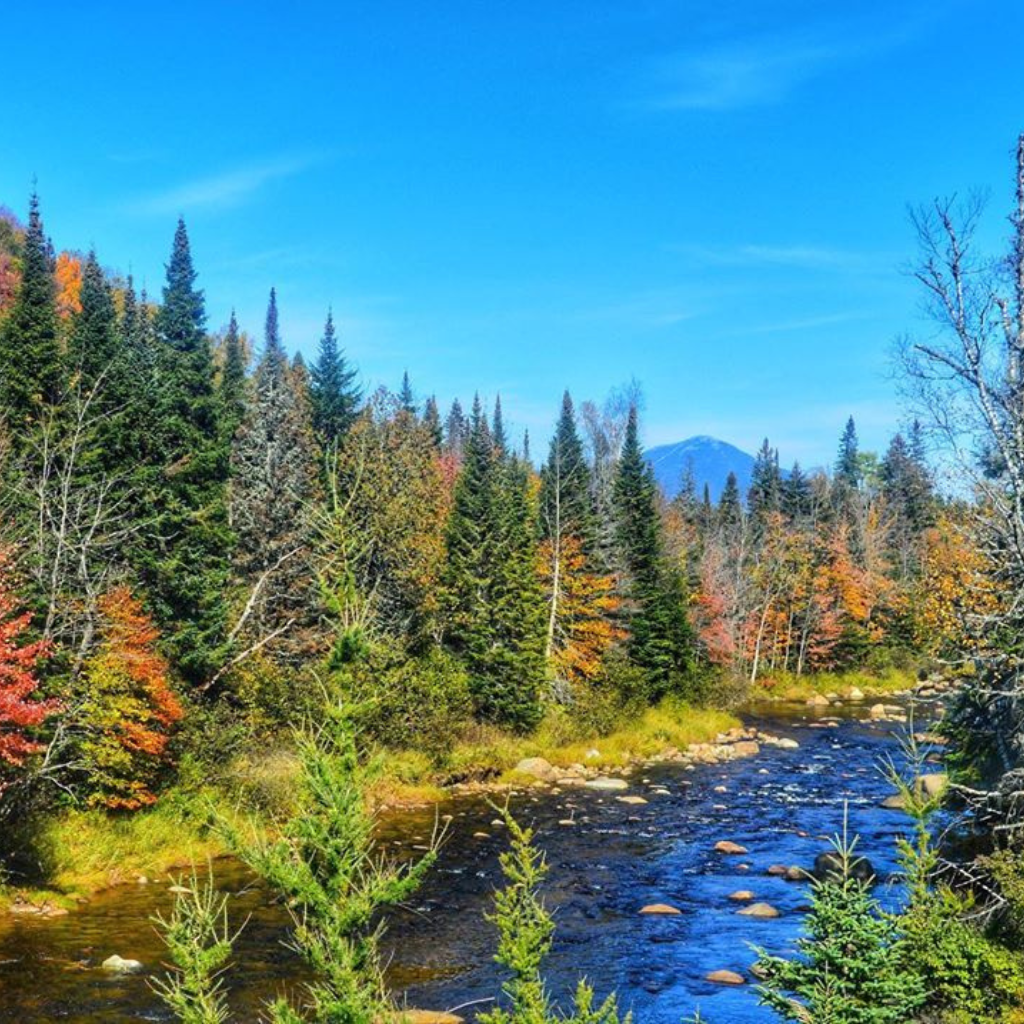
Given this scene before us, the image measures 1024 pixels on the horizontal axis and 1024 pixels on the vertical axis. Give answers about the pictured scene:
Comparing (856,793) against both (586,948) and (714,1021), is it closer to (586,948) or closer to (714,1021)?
(586,948)

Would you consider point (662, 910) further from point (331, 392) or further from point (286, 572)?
point (331, 392)

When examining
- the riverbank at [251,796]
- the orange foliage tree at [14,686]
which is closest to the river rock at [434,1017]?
the riverbank at [251,796]

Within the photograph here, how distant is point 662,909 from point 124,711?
15.0 meters

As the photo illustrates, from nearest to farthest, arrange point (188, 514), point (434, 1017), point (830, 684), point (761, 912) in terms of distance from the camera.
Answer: point (434, 1017), point (761, 912), point (188, 514), point (830, 684)

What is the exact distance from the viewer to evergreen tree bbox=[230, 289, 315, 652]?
38938mm

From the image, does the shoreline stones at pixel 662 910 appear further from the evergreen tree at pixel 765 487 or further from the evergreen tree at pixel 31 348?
the evergreen tree at pixel 765 487

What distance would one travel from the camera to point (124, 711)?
24328mm

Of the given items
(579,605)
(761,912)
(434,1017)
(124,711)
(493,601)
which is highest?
(493,601)

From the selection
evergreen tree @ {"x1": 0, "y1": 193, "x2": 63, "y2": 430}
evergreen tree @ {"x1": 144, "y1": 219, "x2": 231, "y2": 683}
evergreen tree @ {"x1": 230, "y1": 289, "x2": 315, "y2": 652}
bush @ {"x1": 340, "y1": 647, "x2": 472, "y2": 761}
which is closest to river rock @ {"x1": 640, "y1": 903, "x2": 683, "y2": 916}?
bush @ {"x1": 340, "y1": 647, "x2": 472, "y2": 761}

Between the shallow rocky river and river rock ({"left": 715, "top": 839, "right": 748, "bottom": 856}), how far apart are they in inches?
10.5

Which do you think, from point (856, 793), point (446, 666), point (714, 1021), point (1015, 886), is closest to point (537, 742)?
point (446, 666)

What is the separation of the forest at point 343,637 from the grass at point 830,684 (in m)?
0.46

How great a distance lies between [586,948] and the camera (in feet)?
66.2

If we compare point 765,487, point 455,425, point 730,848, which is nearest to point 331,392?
point 730,848
